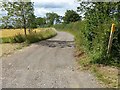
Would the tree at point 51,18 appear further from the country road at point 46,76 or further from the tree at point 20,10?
the country road at point 46,76

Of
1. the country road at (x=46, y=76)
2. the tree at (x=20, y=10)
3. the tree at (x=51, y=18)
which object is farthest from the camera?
the tree at (x=51, y=18)

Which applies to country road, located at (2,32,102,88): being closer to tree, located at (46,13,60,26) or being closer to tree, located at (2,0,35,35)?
tree, located at (2,0,35,35)

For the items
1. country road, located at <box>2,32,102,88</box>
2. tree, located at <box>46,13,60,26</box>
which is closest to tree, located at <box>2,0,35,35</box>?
country road, located at <box>2,32,102,88</box>

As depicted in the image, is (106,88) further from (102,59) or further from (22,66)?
(22,66)

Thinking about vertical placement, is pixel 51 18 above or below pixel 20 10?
below

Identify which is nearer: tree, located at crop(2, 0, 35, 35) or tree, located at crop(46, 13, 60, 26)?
tree, located at crop(2, 0, 35, 35)

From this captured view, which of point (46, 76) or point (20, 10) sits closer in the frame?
point (46, 76)

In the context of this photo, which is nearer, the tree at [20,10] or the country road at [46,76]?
the country road at [46,76]

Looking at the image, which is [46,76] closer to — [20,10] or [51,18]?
[20,10]

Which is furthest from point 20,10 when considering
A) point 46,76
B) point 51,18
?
point 51,18

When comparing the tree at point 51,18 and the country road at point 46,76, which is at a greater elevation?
the country road at point 46,76

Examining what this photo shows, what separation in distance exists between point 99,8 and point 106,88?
282 inches

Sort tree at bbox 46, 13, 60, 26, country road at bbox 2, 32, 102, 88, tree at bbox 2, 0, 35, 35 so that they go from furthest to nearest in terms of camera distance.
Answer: tree at bbox 46, 13, 60, 26 < tree at bbox 2, 0, 35, 35 < country road at bbox 2, 32, 102, 88

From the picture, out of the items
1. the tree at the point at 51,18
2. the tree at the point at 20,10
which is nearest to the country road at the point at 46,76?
the tree at the point at 20,10
